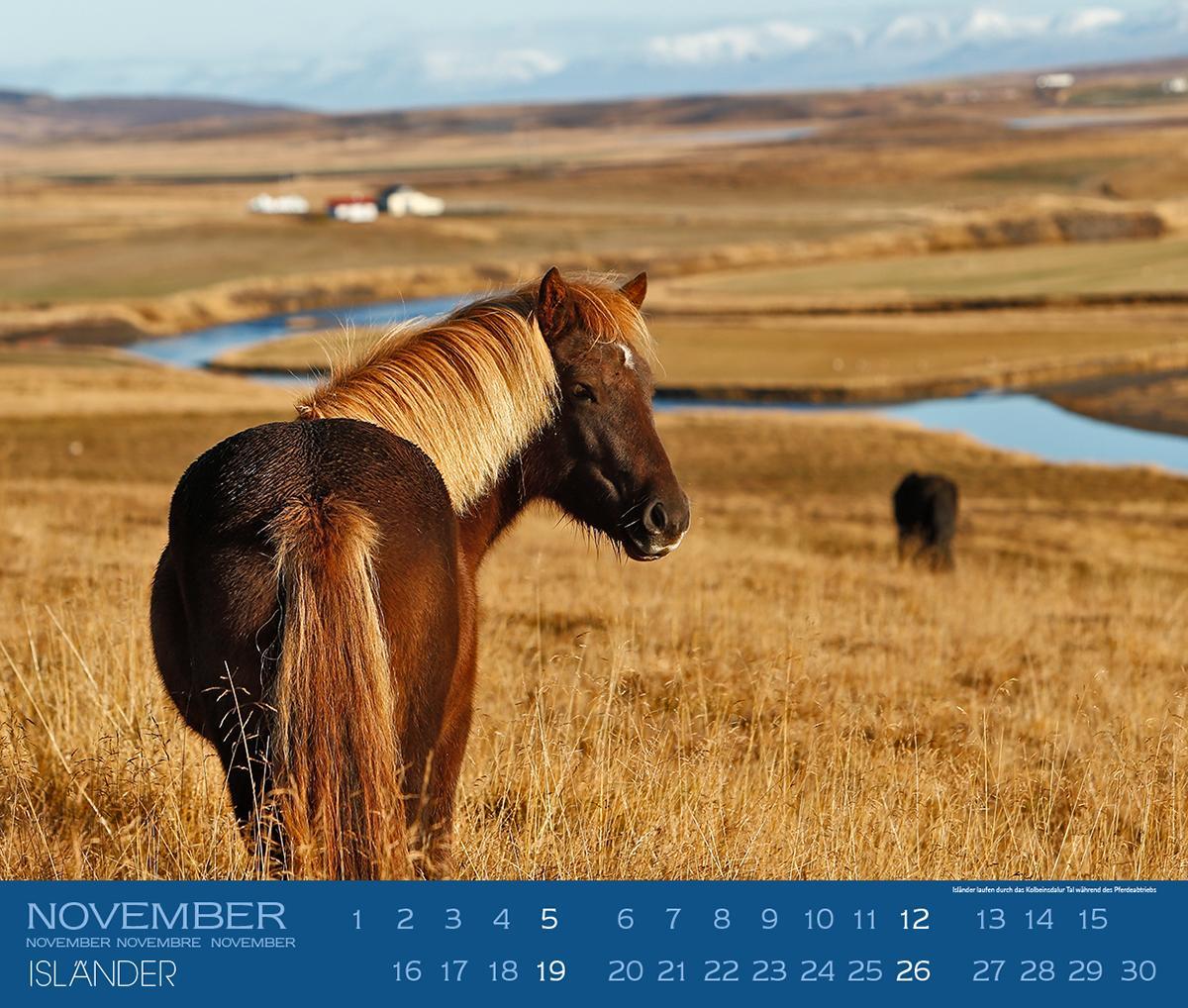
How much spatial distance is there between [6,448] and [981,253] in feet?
232

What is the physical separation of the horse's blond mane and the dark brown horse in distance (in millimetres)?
14328

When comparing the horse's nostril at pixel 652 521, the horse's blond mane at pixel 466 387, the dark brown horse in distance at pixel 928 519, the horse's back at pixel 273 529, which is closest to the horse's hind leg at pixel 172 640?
the horse's back at pixel 273 529

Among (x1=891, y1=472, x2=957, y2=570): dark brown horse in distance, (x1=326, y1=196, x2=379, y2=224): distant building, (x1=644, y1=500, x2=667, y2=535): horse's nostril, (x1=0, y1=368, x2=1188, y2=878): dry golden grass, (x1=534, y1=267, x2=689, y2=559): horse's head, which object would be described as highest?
(x1=326, y1=196, x2=379, y2=224): distant building

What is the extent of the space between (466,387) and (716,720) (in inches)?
112

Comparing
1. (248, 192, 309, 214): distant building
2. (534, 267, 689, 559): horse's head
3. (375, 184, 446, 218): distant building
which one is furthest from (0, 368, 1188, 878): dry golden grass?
(248, 192, 309, 214): distant building

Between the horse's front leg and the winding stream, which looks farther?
the winding stream

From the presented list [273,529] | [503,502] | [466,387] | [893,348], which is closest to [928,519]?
[503,502]

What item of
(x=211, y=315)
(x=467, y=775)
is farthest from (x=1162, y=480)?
(x=211, y=315)

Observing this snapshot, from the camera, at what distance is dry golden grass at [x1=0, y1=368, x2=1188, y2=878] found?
483 cm

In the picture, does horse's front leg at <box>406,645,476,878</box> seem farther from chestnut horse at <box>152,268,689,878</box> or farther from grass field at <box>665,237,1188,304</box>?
grass field at <box>665,237,1188,304</box>

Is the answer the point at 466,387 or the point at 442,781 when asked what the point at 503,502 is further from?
the point at 442,781

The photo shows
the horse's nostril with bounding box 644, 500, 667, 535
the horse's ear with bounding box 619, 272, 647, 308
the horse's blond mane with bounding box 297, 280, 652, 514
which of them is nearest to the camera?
the horse's blond mane with bounding box 297, 280, 652, 514

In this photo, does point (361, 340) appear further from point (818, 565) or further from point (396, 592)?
point (818, 565)

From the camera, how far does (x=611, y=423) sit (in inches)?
206
